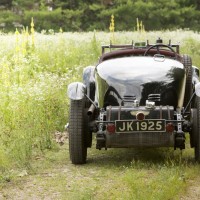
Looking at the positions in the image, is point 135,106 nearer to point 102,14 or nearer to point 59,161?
point 59,161

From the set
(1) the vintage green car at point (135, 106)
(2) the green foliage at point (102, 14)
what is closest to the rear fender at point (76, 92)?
(1) the vintage green car at point (135, 106)

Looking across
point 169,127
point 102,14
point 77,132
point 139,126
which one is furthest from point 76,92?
point 102,14

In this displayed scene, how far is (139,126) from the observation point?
6.34m

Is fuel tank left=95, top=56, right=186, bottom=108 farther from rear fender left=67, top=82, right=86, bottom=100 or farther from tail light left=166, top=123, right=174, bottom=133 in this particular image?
tail light left=166, top=123, right=174, bottom=133

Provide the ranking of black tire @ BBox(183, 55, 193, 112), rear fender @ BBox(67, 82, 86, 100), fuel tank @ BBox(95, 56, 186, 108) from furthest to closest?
1. black tire @ BBox(183, 55, 193, 112)
2. fuel tank @ BBox(95, 56, 186, 108)
3. rear fender @ BBox(67, 82, 86, 100)

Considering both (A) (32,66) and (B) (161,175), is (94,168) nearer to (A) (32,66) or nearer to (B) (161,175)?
(B) (161,175)

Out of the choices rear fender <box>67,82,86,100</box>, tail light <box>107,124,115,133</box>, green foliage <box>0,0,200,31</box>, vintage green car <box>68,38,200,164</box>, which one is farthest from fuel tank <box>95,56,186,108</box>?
green foliage <box>0,0,200,31</box>

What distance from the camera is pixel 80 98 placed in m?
6.85

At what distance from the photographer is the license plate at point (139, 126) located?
6320mm

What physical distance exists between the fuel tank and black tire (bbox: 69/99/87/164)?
48cm

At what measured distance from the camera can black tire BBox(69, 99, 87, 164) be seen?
672 cm

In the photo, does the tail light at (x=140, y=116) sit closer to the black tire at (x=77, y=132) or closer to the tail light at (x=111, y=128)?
the tail light at (x=111, y=128)

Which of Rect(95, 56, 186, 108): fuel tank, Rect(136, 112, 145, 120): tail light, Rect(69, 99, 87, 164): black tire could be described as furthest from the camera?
Rect(95, 56, 186, 108): fuel tank

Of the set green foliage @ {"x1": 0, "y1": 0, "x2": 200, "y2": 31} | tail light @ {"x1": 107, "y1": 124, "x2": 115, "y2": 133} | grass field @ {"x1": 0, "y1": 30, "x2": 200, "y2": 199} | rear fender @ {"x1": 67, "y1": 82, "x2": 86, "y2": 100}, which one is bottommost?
green foliage @ {"x1": 0, "y1": 0, "x2": 200, "y2": 31}
